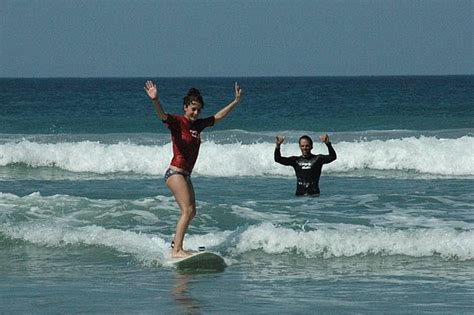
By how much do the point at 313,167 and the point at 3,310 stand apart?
6.82 meters

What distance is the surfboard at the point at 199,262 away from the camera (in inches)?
401

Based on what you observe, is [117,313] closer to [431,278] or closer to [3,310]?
[3,310]

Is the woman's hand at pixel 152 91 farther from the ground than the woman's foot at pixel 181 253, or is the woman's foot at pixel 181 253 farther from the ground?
the woman's hand at pixel 152 91

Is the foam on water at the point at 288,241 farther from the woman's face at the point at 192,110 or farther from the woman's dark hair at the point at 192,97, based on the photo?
the woman's dark hair at the point at 192,97

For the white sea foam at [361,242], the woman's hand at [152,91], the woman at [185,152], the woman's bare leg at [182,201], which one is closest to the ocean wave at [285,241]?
the white sea foam at [361,242]

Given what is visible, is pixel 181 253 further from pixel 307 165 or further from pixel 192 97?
pixel 307 165

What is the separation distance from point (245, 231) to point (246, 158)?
982 centimetres

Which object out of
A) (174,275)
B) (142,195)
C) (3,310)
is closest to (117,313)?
(3,310)

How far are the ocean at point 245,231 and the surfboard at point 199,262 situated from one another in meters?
0.18

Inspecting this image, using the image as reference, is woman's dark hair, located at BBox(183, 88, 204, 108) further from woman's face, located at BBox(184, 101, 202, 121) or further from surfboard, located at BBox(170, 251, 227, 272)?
surfboard, located at BBox(170, 251, 227, 272)

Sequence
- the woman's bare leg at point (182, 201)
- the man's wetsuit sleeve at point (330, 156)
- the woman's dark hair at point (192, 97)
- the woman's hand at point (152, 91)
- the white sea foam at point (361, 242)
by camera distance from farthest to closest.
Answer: the man's wetsuit sleeve at point (330, 156)
the white sea foam at point (361, 242)
the woman's bare leg at point (182, 201)
the woman's dark hair at point (192, 97)
the woman's hand at point (152, 91)

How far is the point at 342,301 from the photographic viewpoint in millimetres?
8633

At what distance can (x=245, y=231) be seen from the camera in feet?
38.2

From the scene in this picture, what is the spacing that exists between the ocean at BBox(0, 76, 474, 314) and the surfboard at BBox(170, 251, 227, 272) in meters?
0.18
